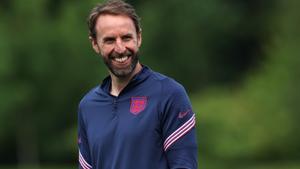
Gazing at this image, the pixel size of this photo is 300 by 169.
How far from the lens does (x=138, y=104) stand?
4.75 m

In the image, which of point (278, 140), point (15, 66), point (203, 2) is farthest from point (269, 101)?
point (203, 2)

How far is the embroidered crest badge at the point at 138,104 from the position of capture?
473 cm

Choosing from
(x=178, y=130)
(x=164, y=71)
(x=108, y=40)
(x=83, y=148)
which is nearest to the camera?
(x=178, y=130)

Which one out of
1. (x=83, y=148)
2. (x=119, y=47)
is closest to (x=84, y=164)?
(x=83, y=148)

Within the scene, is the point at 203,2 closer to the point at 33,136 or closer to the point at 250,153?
the point at 33,136

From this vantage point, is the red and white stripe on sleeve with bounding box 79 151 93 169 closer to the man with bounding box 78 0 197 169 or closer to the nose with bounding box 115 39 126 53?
the man with bounding box 78 0 197 169

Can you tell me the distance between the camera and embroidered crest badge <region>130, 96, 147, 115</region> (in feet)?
15.5

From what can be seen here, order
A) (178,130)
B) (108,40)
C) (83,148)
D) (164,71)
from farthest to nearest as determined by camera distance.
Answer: (164,71) < (83,148) < (108,40) < (178,130)

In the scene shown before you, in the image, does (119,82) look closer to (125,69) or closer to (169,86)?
(125,69)

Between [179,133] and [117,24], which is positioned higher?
[117,24]

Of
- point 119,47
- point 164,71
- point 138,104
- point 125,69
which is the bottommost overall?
point 164,71

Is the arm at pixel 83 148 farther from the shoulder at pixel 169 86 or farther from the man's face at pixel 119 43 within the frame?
the shoulder at pixel 169 86

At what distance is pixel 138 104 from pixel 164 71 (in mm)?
33045

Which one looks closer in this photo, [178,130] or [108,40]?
[178,130]
